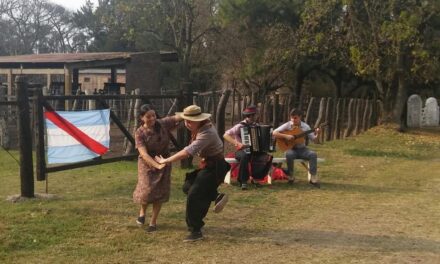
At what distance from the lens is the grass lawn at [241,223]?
6.03m

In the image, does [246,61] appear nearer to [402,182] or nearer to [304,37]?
[304,37]

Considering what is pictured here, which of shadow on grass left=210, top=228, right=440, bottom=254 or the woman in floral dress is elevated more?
the woman in floral dress

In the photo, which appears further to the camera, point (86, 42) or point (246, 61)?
point (86, 42)

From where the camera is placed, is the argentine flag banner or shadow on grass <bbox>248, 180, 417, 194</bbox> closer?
the argentine flag banner

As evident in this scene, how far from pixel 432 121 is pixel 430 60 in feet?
32.2

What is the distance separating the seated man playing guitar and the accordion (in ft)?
1.28

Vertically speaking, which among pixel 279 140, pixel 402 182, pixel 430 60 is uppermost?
pixel 430 60

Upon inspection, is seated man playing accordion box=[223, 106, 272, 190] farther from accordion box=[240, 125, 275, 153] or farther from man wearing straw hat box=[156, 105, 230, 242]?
man wearing straw hat box=[156, 105, 230, 242]

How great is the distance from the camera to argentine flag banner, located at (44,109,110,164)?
8.49 m

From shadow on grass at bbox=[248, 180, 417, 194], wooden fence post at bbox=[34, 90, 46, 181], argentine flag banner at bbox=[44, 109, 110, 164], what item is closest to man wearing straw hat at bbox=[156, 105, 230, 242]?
wooden fence post at bbox=[34, 90, 46, 181]

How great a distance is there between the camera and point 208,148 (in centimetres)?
A: 664

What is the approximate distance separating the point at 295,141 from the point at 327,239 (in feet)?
12.9

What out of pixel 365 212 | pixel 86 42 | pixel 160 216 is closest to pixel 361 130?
pixel 365 212

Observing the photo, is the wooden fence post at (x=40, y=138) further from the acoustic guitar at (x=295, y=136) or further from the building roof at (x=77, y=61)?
the building roof at (x=77, y=61)
